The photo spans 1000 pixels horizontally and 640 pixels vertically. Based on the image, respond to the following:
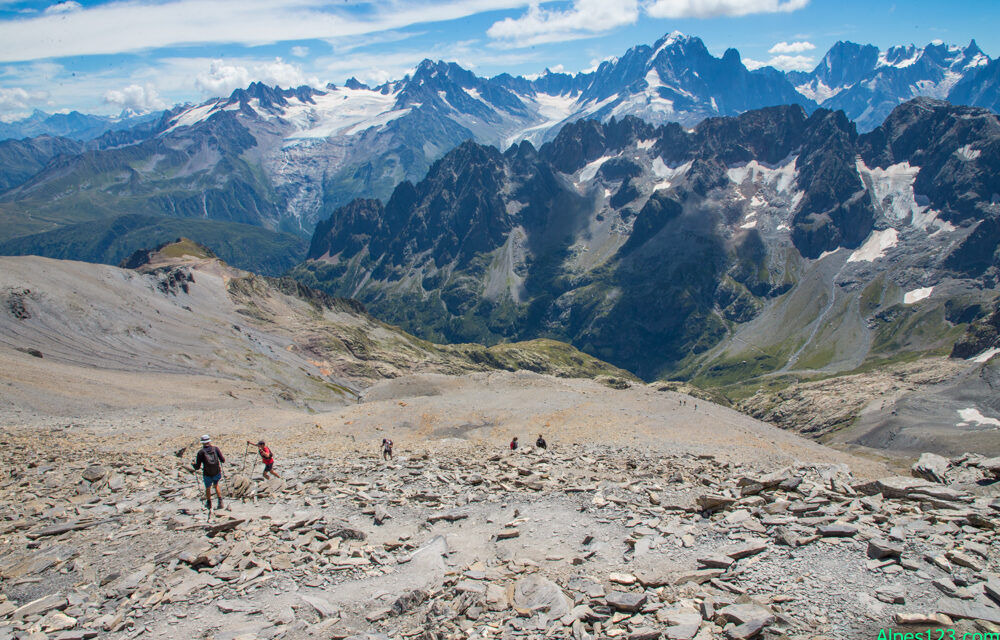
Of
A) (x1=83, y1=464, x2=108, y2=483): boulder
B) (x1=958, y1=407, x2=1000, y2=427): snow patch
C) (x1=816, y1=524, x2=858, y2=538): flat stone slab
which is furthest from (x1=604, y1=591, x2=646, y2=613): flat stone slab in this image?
(x1=958, y1=407, x2=1000, y2=427): snow patch

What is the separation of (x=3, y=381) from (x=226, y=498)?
168 feet

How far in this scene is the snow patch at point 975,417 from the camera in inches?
6122

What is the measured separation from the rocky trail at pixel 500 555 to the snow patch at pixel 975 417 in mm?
166322

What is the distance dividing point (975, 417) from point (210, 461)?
20239cm

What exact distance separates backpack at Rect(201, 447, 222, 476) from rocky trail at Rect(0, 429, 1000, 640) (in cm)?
187

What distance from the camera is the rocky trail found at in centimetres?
1611

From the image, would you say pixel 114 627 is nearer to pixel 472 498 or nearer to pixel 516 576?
pixel 516 576

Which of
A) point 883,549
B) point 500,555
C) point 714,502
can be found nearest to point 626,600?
point 500,555

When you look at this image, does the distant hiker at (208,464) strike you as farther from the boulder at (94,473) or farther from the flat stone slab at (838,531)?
the flat stone slab at (838,531)

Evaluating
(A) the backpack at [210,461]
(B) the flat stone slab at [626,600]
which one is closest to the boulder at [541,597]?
(B) the flat stone slab at [626,600]

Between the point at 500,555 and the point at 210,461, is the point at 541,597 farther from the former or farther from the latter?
the point at 210,461

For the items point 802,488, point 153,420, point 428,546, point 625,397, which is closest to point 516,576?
point 428,546

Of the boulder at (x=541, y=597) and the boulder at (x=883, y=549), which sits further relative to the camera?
the boulder at (x=883, y=549)

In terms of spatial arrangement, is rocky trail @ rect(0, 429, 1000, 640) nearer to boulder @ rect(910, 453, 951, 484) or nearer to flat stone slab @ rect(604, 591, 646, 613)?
flat stone slab @ rect(604, 591, 646, 613)
